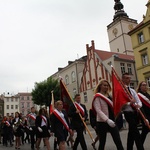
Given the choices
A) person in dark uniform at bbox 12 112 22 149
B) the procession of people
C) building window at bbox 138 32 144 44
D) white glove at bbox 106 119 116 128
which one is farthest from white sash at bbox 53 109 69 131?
building window at bbox 138 32 144 44

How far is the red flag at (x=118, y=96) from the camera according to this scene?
5.17 metres

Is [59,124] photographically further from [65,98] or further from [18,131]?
[18,131]

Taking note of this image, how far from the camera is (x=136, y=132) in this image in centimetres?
555

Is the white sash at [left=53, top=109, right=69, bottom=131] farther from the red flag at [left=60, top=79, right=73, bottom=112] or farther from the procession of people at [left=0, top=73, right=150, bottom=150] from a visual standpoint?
the red flag at [left=60, top=79, right=73, bottom=112]

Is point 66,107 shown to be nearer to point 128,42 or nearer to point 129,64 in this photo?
point 129,64

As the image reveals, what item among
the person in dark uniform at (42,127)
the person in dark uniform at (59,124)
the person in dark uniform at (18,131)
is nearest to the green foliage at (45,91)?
the person in dark uniform at (18,131)

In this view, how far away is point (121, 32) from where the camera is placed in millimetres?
52656

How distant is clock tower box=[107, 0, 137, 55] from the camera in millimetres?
51622

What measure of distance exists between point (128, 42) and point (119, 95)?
48.5m

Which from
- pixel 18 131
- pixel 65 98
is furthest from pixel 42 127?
pixel 18 131

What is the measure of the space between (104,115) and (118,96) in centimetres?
67

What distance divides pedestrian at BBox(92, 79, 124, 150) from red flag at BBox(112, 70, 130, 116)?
13 cm

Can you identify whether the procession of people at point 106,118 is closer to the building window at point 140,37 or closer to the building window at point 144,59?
the building window at point 144,59

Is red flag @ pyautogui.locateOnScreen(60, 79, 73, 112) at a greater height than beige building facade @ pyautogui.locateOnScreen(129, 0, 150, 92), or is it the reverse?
beige building facade @ pyautogui.locateOnScreen(129, 0, 150, 92)
